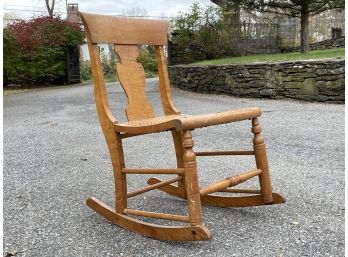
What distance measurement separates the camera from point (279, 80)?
27.2 feet

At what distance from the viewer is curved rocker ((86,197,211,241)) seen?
2.16 m

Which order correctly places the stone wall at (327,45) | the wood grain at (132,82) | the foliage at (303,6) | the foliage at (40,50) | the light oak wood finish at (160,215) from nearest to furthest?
the light oak wood finish at (160,215), the wood grain at (132,82), the foliage at (303,6), the stone wall at (327,45), the foliage at (40,50)

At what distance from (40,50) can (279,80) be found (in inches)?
422

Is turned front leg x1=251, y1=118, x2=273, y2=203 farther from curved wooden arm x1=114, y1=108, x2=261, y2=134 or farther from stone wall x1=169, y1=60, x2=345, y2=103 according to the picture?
stone wall x1=169, y1=60, x2=345, y2=103

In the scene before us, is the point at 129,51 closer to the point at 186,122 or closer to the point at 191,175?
the point at 186,122

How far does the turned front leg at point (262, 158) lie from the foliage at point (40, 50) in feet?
45.6

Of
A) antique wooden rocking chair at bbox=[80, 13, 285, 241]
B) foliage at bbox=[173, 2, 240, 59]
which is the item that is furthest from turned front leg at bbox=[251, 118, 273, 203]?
foliage at bbox=[173, 2, 240, 59]

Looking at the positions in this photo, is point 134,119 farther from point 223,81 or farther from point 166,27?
point 223,81

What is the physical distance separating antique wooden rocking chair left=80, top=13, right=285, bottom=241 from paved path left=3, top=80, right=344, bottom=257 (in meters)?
0.07

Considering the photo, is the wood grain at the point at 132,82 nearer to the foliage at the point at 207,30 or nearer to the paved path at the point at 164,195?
the paved path at the point at 164,195

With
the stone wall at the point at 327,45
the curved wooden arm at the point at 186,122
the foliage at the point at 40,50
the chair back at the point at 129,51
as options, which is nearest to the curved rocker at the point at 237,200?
the curved wooden arm at the point at 186,122

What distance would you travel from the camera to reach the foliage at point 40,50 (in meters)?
16.1

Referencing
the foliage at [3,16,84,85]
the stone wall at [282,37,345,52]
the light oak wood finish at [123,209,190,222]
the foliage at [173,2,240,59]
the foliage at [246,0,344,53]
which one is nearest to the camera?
the light oak wood finish at [123,209,190,222]

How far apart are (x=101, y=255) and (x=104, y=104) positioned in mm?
814
